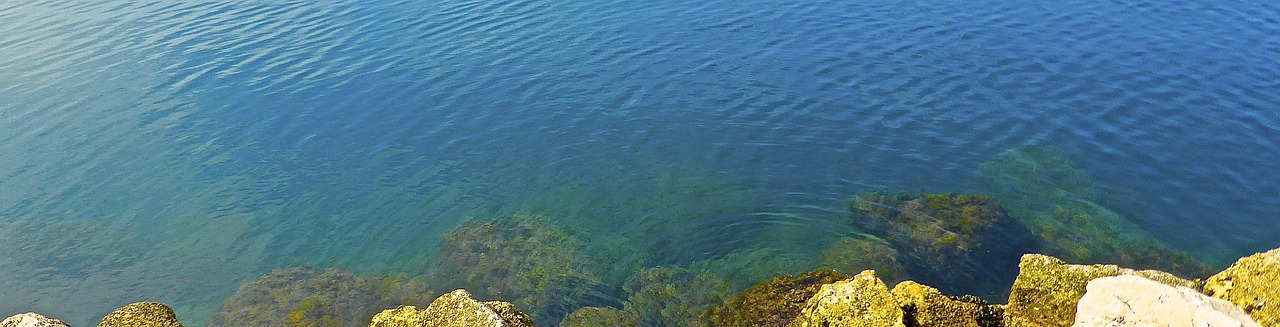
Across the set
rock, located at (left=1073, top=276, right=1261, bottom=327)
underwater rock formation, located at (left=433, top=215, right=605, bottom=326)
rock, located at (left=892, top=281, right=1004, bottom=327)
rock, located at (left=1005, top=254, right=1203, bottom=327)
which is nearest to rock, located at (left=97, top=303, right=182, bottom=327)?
underwater rock formation, located at (left=433, top=215, right=605, bottom=326)

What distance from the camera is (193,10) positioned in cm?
3669

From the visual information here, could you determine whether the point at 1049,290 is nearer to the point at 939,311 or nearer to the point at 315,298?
the point at 939,311

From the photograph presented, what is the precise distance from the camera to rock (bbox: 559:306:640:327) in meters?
15.9

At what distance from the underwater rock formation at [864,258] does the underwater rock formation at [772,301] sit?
0.82 metres

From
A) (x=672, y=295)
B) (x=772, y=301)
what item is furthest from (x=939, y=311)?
(x=672, y=295)

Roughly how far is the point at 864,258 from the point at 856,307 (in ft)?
22.7

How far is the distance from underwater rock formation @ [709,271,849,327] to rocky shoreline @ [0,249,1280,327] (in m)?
2.84

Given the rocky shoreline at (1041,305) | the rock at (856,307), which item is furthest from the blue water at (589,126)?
the rock at (856,307)

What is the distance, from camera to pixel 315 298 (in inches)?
677

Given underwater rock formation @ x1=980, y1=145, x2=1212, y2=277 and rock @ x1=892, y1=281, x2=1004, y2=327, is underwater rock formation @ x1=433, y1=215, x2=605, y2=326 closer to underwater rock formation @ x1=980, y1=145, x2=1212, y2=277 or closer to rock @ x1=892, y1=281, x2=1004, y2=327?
rock @ x1=892, y1=281, x2=1004, y2=327

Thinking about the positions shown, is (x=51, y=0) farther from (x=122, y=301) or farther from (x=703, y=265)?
(x=703, y=265)

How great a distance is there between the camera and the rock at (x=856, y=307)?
10461 mm

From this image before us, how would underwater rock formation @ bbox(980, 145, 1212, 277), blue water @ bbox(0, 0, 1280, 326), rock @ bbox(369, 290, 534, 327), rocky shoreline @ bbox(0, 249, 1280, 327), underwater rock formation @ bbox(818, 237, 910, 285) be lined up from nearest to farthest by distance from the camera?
rocky shoreline @ bbox(0, 249, 1280, 327) → rock @ bbox(369, 290, 534, 327) → underwater rock formation @ bbox(818, 237, 910, 285) → underwater rock formation @ bbox(980, 145, 1212, 277) → blue water @ bbox(0, 0, 1280, 326)

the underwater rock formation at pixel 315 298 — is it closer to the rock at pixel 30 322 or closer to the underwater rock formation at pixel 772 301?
the rock at pixel 30 322
